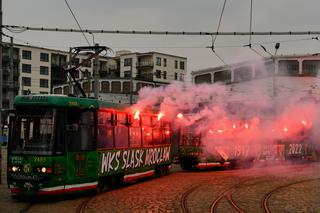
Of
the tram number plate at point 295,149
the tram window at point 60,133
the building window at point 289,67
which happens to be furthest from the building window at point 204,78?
the tram window at point 60,133

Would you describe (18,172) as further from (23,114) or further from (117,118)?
(117,118)

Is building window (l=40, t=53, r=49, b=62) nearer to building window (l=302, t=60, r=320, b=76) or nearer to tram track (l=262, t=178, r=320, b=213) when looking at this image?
building window (l=302, t=60, r=320, b=76)

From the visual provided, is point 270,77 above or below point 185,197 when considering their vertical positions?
above

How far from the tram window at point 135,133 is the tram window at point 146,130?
0.46 m

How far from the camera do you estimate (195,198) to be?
14.9 meters

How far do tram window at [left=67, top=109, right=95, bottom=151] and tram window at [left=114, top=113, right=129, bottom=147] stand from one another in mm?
1798

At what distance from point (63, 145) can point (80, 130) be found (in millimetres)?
911

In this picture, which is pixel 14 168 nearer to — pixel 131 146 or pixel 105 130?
pixel 105 130

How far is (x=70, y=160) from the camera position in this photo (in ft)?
46.6

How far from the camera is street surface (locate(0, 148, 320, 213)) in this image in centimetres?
1291

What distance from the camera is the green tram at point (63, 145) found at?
13.6m

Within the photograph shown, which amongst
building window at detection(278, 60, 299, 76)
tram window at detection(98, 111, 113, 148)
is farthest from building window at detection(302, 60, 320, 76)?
tram window at detection(98, 111, 113, 148)

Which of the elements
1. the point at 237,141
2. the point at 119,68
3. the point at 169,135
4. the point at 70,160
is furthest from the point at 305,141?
the point at 119,68

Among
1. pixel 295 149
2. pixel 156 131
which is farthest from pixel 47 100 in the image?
pixel 295 149
